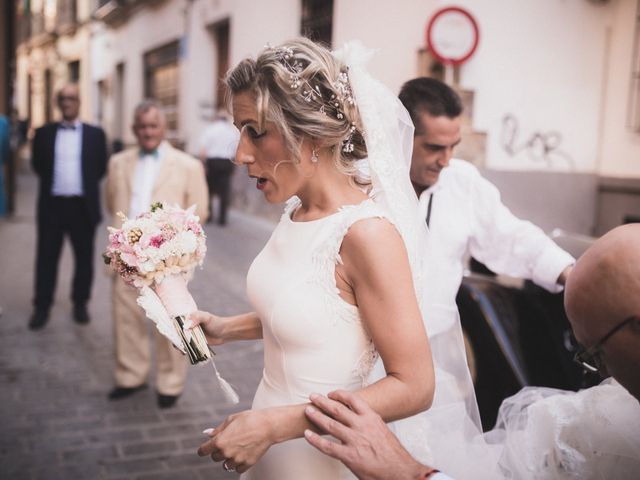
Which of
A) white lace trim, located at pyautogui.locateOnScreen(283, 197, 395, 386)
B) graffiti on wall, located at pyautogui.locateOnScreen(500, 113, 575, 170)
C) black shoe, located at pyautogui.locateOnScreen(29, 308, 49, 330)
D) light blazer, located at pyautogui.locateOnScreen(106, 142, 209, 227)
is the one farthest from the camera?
graffiti on wall, located at pyautogui.locateOnScreen(500, 113, 575, 170)

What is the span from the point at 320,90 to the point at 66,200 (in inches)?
191

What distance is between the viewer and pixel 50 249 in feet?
19.5

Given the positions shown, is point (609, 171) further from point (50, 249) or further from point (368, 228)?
point (368, 228)

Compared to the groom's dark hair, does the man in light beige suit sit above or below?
below

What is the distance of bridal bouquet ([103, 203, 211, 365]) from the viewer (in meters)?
1.96

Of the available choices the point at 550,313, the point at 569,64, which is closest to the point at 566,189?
the point at 569,64

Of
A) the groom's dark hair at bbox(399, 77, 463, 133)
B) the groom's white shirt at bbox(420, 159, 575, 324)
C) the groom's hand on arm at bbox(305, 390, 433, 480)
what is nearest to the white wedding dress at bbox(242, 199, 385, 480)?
the groom's hand on arm at bbox(305, 390, 433, 480)

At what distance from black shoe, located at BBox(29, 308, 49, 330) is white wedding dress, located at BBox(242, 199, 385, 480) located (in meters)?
4.54

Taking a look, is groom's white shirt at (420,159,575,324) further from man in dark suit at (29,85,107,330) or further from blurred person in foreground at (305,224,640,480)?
man in dark suit at (29,85,107,330)

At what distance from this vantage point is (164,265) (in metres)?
2.05

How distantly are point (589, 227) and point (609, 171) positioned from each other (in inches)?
28.3

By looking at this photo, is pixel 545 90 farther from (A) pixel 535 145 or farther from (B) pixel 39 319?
(B) pixel 39 319

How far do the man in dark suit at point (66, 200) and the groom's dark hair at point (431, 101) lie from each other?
4.02 metres

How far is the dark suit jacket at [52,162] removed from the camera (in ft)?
19.5
